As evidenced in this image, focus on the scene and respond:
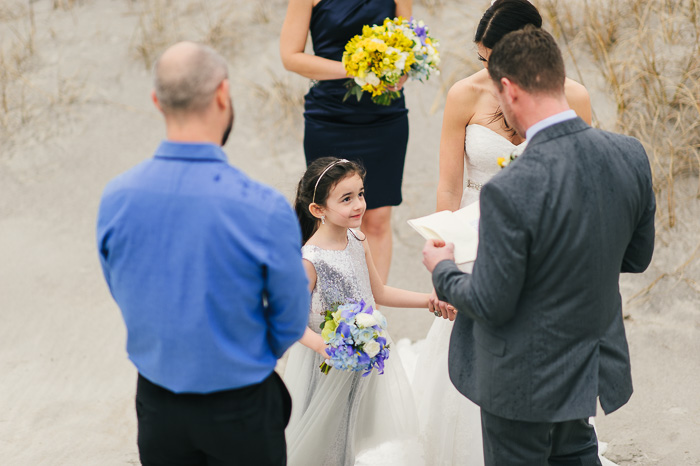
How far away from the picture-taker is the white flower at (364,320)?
316cm

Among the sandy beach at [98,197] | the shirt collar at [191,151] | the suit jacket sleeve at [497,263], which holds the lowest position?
the sandy beach at [98,197]

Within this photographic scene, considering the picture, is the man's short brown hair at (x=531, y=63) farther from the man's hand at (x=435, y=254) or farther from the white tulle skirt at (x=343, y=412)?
the white tulle skirt at (x=343, y=412)

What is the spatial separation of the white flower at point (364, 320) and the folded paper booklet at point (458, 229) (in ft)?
1.45

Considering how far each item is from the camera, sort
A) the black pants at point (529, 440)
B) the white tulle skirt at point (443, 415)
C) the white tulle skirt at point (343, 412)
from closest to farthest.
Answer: the black pants at point (529, 440)
the white tulle skirt at point (343, 412)
the white tulle skirt at point (443, 415)

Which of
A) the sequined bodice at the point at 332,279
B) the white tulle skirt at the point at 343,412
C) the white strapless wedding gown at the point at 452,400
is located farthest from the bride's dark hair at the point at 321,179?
the white tulle skirt at the point at 343,412

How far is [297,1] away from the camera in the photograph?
176 inches

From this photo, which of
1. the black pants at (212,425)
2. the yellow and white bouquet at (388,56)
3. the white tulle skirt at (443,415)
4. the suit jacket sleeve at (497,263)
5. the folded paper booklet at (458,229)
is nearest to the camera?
the suit jacket sleeve at (497,263)

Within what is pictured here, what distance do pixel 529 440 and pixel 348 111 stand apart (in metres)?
2.56

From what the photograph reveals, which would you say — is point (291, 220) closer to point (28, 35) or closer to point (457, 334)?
point (457, 334)

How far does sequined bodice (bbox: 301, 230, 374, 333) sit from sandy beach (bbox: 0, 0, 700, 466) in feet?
5.04

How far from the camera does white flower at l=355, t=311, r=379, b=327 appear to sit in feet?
10.4

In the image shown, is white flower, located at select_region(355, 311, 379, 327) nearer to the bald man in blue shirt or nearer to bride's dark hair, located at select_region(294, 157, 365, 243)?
bride's dark hair, located at select_region(294, 157, 365, 243)

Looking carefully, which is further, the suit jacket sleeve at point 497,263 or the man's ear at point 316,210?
the man's ear at point 316,210

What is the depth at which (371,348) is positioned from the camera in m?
3.16
